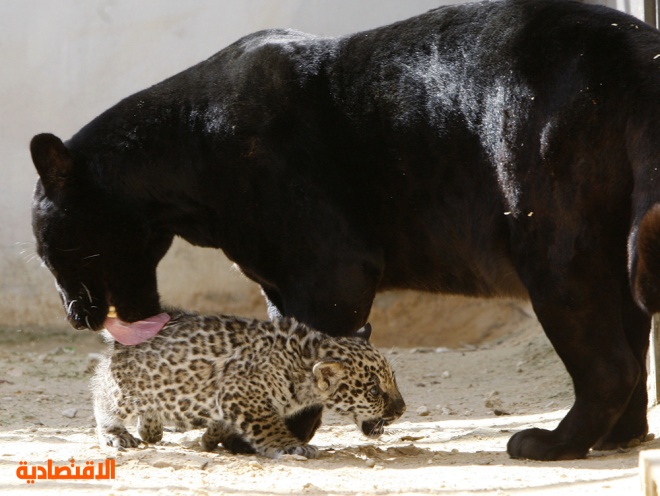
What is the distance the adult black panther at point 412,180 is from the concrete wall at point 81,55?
338 cm

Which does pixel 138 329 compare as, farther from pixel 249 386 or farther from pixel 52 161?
pixel 52 161

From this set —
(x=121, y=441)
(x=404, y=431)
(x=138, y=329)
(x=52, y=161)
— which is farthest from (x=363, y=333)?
(x=52, y=161)

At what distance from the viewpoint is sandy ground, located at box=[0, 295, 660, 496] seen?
13.5 feet

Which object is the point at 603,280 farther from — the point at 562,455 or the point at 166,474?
the point at 166,474

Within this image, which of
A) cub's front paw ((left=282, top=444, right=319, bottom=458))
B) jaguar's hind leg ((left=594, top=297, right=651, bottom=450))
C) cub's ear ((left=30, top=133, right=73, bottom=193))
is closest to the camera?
Answer: cub's front paw ((left=282, top=444, right=319, bottom=458))

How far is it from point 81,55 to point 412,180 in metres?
5.00

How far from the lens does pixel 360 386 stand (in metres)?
4.88

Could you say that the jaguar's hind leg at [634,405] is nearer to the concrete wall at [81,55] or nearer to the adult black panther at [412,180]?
the adult black panther at [412,180]

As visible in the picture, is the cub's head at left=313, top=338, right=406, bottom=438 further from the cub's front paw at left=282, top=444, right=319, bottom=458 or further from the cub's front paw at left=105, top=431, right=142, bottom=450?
the cub's front paw at left=105, top=431, right=142, bottom=450

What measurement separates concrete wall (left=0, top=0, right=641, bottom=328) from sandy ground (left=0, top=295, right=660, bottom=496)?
2.49 feet

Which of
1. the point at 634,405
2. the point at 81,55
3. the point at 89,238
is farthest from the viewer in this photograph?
the point at 81,55

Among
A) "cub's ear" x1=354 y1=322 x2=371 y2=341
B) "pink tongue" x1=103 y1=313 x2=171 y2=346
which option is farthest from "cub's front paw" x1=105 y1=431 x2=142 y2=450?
"cub's ear" x1=354 y1=322 x2=371 y2=341

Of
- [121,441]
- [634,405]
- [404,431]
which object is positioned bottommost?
[404,431]

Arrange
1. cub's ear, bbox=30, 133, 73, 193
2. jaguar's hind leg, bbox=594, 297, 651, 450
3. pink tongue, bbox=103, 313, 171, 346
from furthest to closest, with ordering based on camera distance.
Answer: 1. cub's ear, bbox=30, 133, 73, 193
2. pink tongue, bbox=103, 313, 171, 346
3. jaguar's hind leg, bbox=594, 297, 651, 450
